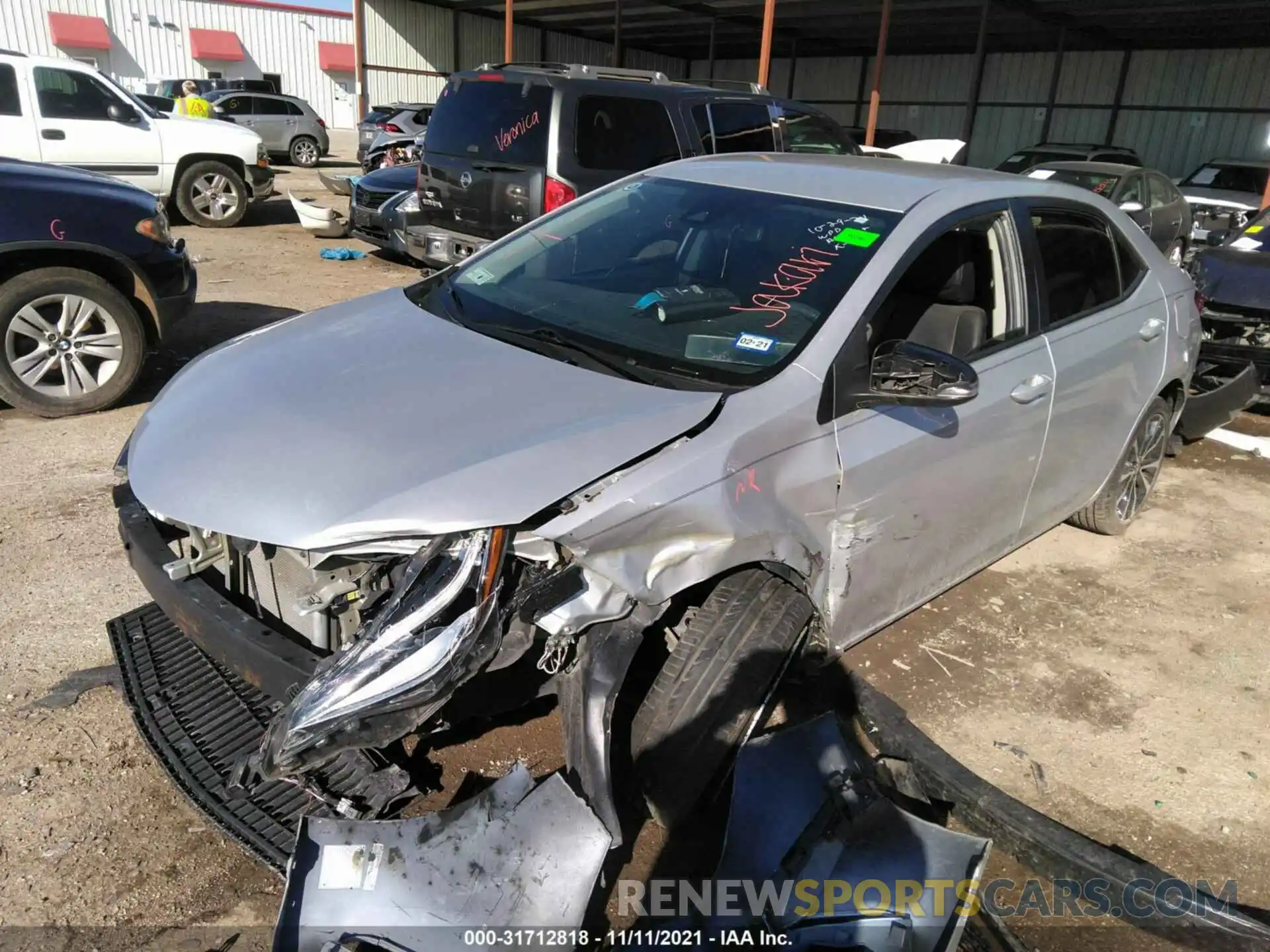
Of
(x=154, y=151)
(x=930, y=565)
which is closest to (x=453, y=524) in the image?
(x=930, y=565)

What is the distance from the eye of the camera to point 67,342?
16.8 feet

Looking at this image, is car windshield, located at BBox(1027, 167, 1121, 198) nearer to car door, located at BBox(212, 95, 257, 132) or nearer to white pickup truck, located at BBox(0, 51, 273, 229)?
white pickup truck, located at BBox(0, 51, 273, 229)

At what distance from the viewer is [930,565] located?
311cm

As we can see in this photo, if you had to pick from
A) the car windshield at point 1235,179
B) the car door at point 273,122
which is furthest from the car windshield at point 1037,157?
the car door at point 273,122

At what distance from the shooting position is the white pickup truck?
959 cm

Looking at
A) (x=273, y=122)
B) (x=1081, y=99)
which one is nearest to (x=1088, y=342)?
(x=273, y=122)

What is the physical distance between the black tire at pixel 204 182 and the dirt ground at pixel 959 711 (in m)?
7.16

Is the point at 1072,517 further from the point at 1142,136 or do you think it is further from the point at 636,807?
the point at 1142,136

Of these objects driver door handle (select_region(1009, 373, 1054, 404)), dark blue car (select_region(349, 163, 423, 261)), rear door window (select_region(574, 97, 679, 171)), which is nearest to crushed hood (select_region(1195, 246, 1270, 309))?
driver door handle (select_region(1009, 373, 1054, 404))

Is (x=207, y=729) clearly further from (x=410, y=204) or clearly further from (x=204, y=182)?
(x=204, y=182)

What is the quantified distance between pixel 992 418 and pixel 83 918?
2.94m

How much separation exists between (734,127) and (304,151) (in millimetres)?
16894

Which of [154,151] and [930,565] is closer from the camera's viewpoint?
[930,565]

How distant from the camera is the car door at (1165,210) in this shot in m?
11.9
